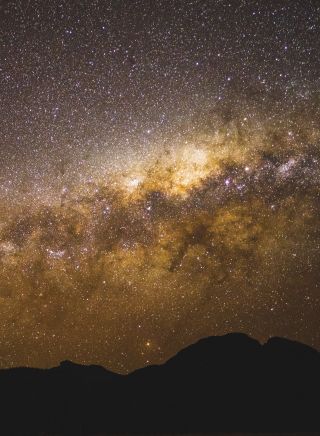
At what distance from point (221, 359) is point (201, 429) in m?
5.97

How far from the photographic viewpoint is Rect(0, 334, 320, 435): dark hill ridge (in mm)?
21297

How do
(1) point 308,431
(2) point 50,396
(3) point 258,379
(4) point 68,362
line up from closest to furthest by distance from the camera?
(1) point 308,431 < (3) point 258,379 < (2) point 50,396 < (4) point 68,362

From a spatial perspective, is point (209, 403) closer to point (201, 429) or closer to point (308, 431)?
point (201, 429)

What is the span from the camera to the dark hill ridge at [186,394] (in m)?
21.3

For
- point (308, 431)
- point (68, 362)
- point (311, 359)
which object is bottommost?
point (308, 431)

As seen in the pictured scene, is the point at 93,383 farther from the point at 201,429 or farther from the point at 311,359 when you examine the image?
the point at 311,359

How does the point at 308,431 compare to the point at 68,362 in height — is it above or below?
below

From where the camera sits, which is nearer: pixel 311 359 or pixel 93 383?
pixel 311 359

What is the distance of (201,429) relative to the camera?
68.5ft

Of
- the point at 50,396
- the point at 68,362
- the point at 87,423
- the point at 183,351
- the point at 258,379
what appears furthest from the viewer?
the point at 68,362

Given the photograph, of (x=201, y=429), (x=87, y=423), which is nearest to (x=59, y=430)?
(x=87, y=423)

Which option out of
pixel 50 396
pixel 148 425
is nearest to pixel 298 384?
pixel 148 425

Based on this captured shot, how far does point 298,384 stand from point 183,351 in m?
8.25

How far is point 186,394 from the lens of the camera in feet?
81.3
